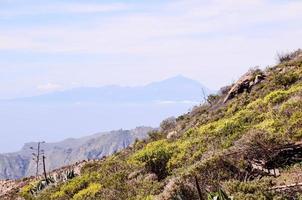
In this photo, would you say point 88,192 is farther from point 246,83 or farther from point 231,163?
point 246,83

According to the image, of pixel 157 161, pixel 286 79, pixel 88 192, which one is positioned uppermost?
pixel 286 79

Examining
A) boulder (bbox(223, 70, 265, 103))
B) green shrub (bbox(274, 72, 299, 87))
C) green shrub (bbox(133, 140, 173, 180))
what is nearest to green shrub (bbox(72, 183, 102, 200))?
green shrub (bbox(133, 140, 173, 180))

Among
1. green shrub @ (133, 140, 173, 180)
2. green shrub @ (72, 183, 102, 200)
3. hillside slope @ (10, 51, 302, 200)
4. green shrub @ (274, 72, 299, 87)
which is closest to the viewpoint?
hillside slope @ (10, 51, 302, 200)

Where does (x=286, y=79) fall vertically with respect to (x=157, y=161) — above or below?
above

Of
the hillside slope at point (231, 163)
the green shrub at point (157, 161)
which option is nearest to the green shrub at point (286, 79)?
the hillside slope at point (231, 163)

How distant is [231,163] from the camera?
637 inches

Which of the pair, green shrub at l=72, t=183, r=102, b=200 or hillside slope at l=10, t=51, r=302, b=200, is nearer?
hillside slope at l=10, t=51, r=302, b=200

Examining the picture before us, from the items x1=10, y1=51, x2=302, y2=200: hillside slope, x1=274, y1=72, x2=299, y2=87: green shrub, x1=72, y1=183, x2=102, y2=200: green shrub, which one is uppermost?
x1=274, y1=72, x2=299, y2=87: green shrub

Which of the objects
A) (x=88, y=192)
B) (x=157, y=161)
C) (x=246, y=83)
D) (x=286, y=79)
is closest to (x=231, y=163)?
(x=157, y=161)

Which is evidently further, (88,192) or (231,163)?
(88,192)

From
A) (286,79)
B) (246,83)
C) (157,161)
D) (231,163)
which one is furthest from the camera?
(246,83)

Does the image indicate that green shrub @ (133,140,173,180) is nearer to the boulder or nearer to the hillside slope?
the hillside slope

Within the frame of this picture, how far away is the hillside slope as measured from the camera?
48.0 feet

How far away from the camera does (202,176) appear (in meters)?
15.8
